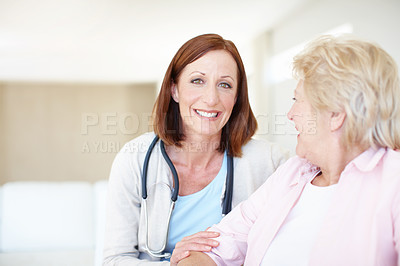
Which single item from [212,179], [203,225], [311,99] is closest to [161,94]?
[212,179]

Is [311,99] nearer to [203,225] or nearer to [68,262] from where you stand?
[203,225]

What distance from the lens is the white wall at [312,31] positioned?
260cm

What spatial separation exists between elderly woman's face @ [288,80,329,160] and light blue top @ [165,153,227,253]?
478 millimetres

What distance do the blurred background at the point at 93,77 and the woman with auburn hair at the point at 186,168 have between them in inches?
12.6

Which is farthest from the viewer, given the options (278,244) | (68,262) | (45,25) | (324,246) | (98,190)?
(45,25)

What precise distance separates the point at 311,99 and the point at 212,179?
612mm

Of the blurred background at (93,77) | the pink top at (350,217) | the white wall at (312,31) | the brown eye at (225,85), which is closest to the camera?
the pink top at (350,217)

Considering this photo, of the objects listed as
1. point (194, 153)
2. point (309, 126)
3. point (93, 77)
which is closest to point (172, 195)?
point (194, 153)

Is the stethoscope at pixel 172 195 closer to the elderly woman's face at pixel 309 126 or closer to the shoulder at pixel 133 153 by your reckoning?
the shoulder at pixel 133 153

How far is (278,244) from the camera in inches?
38.2

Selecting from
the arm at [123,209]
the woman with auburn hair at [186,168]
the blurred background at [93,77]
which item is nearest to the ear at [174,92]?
the woman with auburn hair at [186,168]

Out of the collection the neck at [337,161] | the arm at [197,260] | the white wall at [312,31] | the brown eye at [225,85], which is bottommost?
the arm at [197,260]

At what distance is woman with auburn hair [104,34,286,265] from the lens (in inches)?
51.8

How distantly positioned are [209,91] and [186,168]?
12.5 inches
